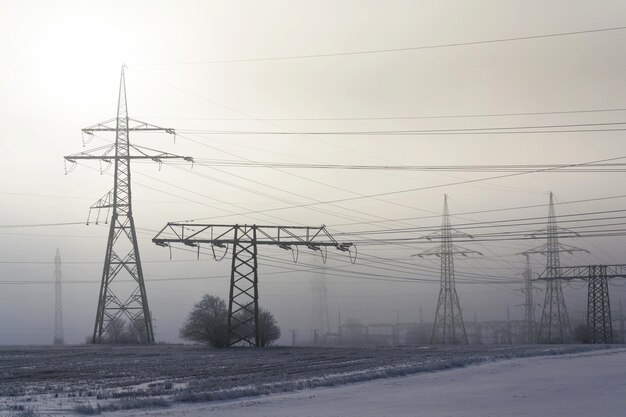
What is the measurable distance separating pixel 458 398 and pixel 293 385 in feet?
20.3

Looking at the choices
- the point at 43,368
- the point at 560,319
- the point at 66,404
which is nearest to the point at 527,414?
the point at 66,404

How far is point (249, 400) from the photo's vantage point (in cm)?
2770

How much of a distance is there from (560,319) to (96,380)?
67787mm

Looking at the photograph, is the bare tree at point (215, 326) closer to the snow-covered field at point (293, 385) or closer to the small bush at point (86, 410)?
the snow-covered field at point (293, 385)

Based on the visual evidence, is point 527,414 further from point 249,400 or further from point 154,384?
point 154,384

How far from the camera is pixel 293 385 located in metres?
31.5

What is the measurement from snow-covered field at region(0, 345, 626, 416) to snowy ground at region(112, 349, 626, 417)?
0.04 meters

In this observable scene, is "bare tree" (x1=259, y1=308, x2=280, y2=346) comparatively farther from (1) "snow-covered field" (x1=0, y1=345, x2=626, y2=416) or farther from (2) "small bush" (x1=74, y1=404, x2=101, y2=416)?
(2) "small bush" (x1=74, y1=404, x2=101, y2=416)

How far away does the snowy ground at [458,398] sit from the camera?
2408cm

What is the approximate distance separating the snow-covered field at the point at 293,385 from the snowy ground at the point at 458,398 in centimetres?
4

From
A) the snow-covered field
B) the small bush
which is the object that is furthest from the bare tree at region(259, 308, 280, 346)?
the small bush

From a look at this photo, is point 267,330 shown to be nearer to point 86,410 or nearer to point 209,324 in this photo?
point 209,324


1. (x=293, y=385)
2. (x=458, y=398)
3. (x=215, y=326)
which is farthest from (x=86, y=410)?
(x=215, y=326)

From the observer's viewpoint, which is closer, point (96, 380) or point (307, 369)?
point (96, 380)
